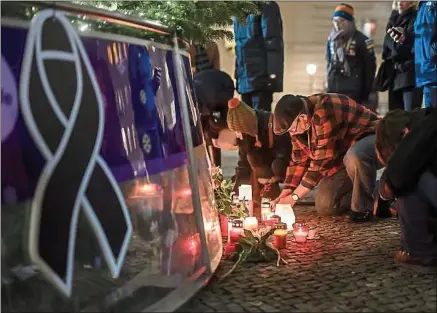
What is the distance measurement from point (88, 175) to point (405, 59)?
11.7ft

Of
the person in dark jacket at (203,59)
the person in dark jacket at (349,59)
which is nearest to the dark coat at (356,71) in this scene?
the person in dark jacket at (349,59)

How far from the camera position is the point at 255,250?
3104 millimetres

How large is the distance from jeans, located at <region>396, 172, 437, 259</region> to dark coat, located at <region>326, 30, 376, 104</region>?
2.89 meters

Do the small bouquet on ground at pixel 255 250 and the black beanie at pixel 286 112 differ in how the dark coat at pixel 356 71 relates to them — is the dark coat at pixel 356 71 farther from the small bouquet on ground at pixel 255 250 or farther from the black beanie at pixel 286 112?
the small bouquet on ground at pixel 255 250

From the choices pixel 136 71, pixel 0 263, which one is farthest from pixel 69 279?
pixel 136 71

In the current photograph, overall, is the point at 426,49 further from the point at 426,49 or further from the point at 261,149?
the point at 261,149

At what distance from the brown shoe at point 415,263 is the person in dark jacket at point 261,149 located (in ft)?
4.95

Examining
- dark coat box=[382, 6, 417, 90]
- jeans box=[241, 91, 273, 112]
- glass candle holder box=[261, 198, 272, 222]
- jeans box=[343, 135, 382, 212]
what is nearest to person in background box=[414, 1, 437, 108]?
dark coat box=[382, 6, 417, 90]

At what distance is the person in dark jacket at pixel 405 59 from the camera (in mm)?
4977

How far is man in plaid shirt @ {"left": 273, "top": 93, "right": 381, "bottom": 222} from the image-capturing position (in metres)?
3.78

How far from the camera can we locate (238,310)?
7.83 ft

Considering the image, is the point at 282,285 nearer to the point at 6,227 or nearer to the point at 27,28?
the point at 6,227

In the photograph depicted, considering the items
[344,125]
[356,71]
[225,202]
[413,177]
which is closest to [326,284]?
[413,177]

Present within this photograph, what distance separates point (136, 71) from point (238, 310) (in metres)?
1.04
